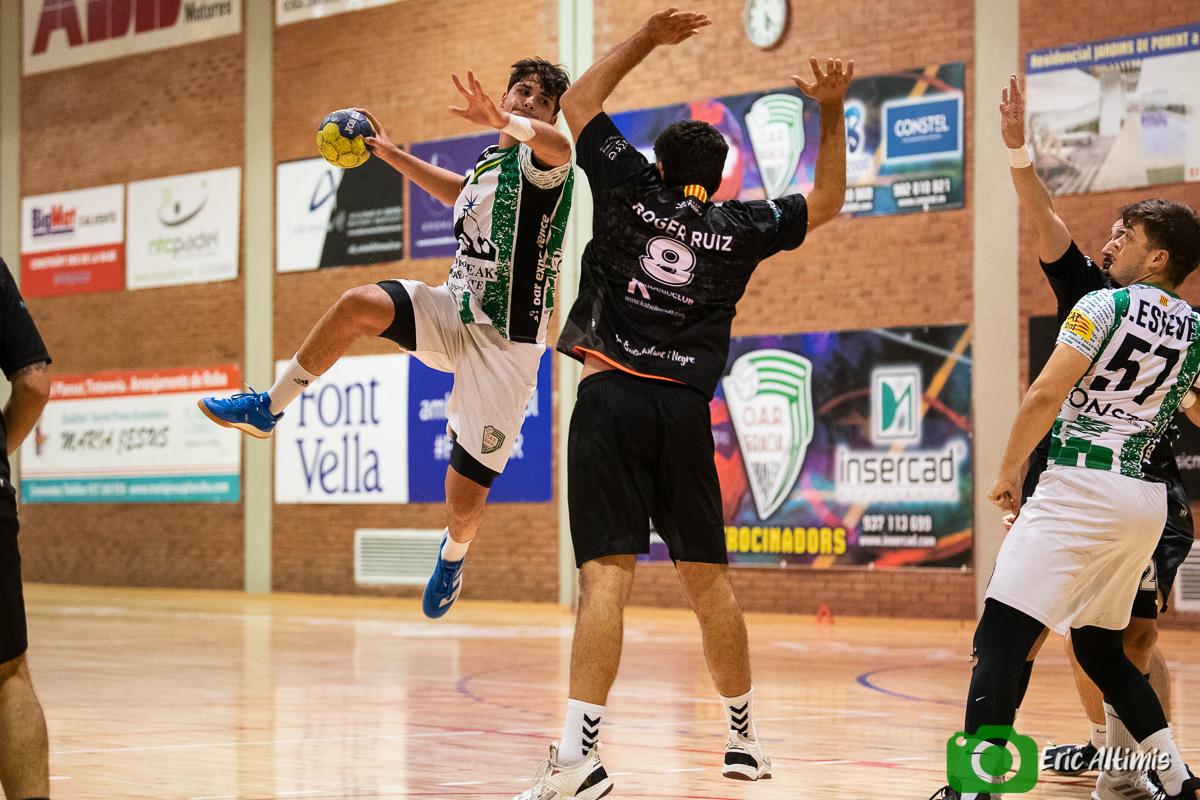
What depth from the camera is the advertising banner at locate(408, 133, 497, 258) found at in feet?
55.0

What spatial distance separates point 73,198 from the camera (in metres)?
20.5

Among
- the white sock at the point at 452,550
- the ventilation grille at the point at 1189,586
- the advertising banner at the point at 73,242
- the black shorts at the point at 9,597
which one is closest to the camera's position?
the black shorts at the point at 9,597

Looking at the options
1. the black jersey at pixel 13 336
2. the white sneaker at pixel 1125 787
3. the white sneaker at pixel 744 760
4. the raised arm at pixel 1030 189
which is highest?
the raised arm at pixel 1030 189

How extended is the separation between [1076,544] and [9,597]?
117 inches

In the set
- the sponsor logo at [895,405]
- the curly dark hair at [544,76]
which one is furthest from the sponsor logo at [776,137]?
the curly dark hair at [544,76]

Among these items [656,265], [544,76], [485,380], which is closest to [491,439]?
[485,380]

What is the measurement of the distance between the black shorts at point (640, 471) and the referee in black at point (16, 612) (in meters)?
1.60

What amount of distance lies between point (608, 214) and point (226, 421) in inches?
81.8

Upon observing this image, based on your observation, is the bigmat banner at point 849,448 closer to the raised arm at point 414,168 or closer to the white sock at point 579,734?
the raised arm at point 414,168

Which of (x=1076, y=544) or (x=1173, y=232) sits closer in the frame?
(x=1076, y=544)

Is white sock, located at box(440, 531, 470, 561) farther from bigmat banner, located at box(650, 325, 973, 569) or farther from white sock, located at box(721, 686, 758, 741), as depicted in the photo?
bigmat banner, located at box(650, 325, 973, 569)

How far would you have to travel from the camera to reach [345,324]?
5.59 metres

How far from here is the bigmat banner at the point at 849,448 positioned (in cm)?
1362

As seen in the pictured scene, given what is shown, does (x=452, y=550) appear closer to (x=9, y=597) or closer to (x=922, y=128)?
(x=9, y=597)
